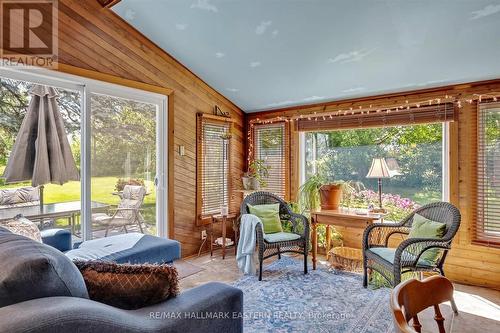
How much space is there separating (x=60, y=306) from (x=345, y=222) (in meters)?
3.07

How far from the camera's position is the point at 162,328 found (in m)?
1.21

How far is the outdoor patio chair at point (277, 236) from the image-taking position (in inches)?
131

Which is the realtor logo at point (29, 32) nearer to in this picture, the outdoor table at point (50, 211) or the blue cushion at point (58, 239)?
the outdoor table at point (50, 211)

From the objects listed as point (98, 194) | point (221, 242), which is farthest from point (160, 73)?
point (221, 242)

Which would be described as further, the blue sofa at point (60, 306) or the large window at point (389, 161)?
the large window at point (389, 161)

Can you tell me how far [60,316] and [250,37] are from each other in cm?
301

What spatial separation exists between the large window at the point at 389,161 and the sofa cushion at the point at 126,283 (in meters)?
3.27

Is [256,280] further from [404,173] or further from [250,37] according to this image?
[250,37]

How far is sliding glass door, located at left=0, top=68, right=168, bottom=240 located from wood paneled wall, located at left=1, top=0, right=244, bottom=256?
163 millimetres

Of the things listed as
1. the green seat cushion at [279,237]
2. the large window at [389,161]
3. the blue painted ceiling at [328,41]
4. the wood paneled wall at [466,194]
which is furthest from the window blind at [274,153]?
the wood paneled wall at [466,194]

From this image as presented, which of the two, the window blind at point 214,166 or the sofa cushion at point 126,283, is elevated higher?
the window blind at point 214,166

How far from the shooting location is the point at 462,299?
113 inches

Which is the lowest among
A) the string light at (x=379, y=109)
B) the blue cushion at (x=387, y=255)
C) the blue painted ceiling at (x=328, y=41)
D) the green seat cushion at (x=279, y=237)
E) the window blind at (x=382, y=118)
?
the blue cushion at (x=387, y=255)

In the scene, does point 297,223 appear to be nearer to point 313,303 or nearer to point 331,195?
point 331,195
